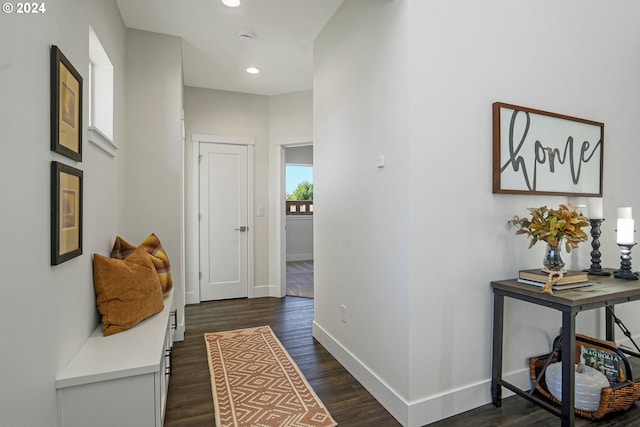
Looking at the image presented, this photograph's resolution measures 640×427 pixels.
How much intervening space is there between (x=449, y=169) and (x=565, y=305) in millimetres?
896

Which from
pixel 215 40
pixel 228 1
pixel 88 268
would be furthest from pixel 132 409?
pixel 215 40

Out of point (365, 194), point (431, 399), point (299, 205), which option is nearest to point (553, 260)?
point (431, 399)

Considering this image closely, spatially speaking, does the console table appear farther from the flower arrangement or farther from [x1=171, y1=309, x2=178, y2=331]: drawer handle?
[x1=171, y1=309, x2=178, y2=331]: drawer handle

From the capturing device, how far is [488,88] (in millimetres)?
2043

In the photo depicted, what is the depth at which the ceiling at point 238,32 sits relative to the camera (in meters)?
2.66

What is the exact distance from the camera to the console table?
1.62 metres

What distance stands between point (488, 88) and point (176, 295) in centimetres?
304

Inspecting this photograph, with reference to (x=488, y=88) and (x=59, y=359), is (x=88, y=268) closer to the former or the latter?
(x=59, y=359)

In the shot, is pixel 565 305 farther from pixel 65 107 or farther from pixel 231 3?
pixel 231 3

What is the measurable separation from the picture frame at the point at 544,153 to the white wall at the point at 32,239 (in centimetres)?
227

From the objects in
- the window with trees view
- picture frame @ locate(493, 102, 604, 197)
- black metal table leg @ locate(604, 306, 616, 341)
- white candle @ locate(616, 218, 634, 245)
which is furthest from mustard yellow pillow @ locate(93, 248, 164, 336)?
the window with trees view

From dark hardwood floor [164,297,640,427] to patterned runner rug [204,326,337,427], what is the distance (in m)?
0.07

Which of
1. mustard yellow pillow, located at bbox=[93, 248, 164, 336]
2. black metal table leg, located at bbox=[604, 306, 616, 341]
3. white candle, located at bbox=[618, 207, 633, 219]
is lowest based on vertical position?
black metal table leg, located at bbox=[604, 306, 616, 341]

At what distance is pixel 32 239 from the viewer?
1193mm
